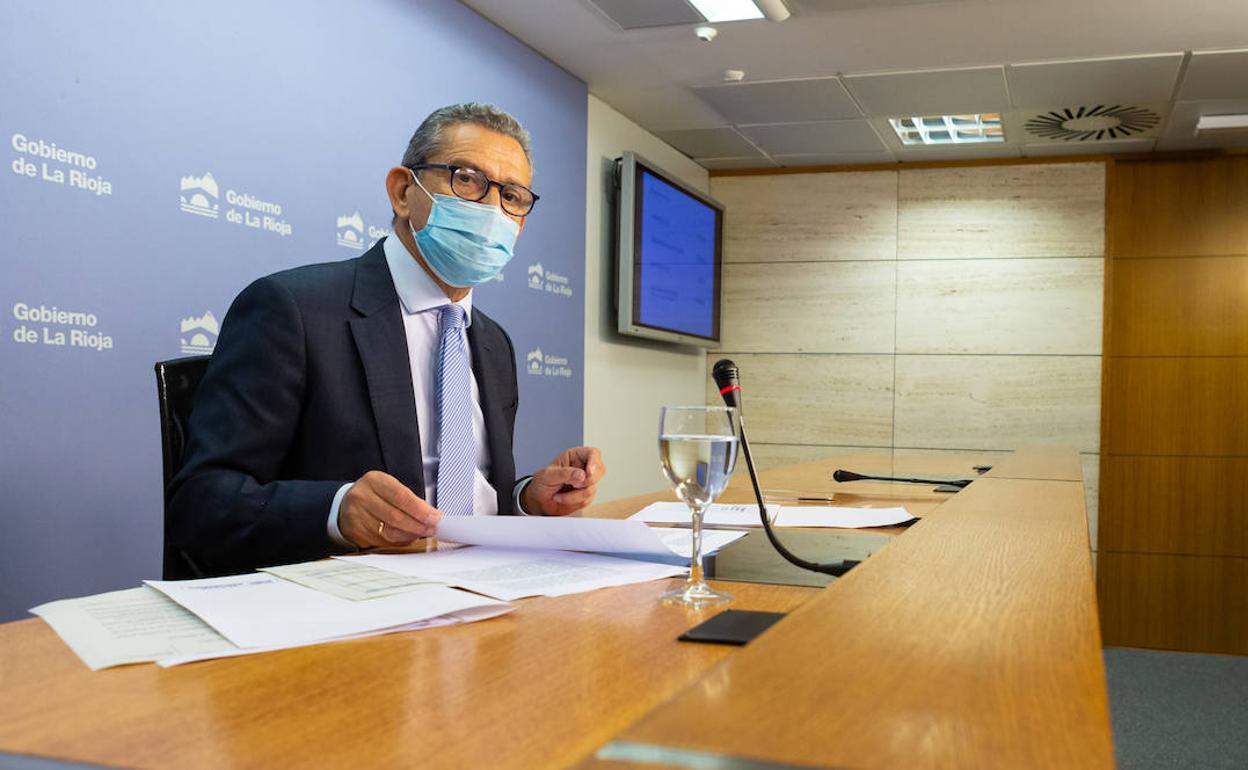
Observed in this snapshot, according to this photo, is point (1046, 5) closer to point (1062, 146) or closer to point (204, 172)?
point (1062, 146)

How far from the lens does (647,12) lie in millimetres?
4066

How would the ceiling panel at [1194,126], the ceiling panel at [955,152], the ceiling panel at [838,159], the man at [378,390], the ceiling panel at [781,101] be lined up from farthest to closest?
the ceiling panel at [838,159]
the ceiling panel at [955,152]
the ceiling panel at [1194,126]
the ceiling panel at [781,101]
the man at [378,390]

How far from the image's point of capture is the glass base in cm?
98

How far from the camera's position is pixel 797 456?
21.6 ft

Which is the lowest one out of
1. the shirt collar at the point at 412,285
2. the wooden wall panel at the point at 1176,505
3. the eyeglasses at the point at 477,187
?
the wooden wall panel at the point at 1176,505

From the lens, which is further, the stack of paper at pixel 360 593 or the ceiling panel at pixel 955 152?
the ceiling panel at pixel 955 152

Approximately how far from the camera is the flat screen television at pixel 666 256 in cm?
526

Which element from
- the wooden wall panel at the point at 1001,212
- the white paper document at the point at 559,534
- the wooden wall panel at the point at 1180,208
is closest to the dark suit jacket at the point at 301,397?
the white paper document at the point at 559,534

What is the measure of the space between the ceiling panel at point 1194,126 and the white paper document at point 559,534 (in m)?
4.92

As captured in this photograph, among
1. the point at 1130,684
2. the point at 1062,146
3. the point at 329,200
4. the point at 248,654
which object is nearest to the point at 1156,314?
the point at 1062,146

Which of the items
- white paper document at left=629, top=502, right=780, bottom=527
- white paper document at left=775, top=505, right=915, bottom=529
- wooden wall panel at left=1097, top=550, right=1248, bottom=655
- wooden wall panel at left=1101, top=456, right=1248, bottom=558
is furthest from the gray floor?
white paper document at left=629, top=502, right=780, bottom=527

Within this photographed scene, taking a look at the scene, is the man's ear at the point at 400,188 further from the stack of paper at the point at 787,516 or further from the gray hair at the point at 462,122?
the stack of paper at the point at 787,516

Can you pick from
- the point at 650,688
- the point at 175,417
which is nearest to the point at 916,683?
the point at 650,688

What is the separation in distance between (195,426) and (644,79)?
368 cm
